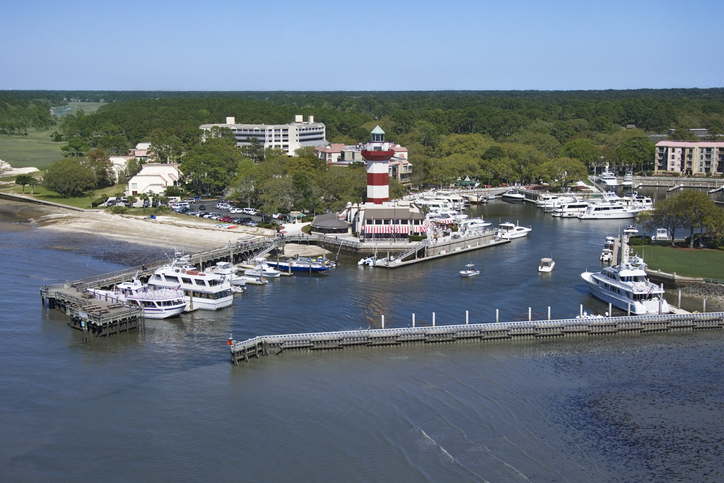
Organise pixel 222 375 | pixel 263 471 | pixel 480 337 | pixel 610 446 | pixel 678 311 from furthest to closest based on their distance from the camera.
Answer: pixel 678 311 → pixel 480 337 → pixel 222 375 → pixel 610 446 → pixel 263 471

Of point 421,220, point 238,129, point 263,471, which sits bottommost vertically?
point 263,471

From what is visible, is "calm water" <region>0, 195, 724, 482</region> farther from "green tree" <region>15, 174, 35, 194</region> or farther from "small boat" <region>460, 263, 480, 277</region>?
"green tree" <region>15, 174, 35, 194</region>

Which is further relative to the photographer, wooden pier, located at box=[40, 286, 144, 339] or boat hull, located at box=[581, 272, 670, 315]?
boat hull, located at box=[581, 272, 670, 315]

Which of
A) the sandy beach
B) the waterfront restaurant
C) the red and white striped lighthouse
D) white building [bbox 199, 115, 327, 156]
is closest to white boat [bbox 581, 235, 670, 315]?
the waterfront restaurant

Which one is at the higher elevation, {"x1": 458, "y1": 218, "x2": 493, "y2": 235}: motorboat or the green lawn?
the green lawn

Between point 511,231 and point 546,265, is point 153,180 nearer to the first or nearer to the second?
point 511,231

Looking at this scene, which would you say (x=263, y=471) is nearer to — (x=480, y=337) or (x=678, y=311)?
(x=480, y=337)

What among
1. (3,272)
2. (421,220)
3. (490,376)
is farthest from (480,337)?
(3,272)
